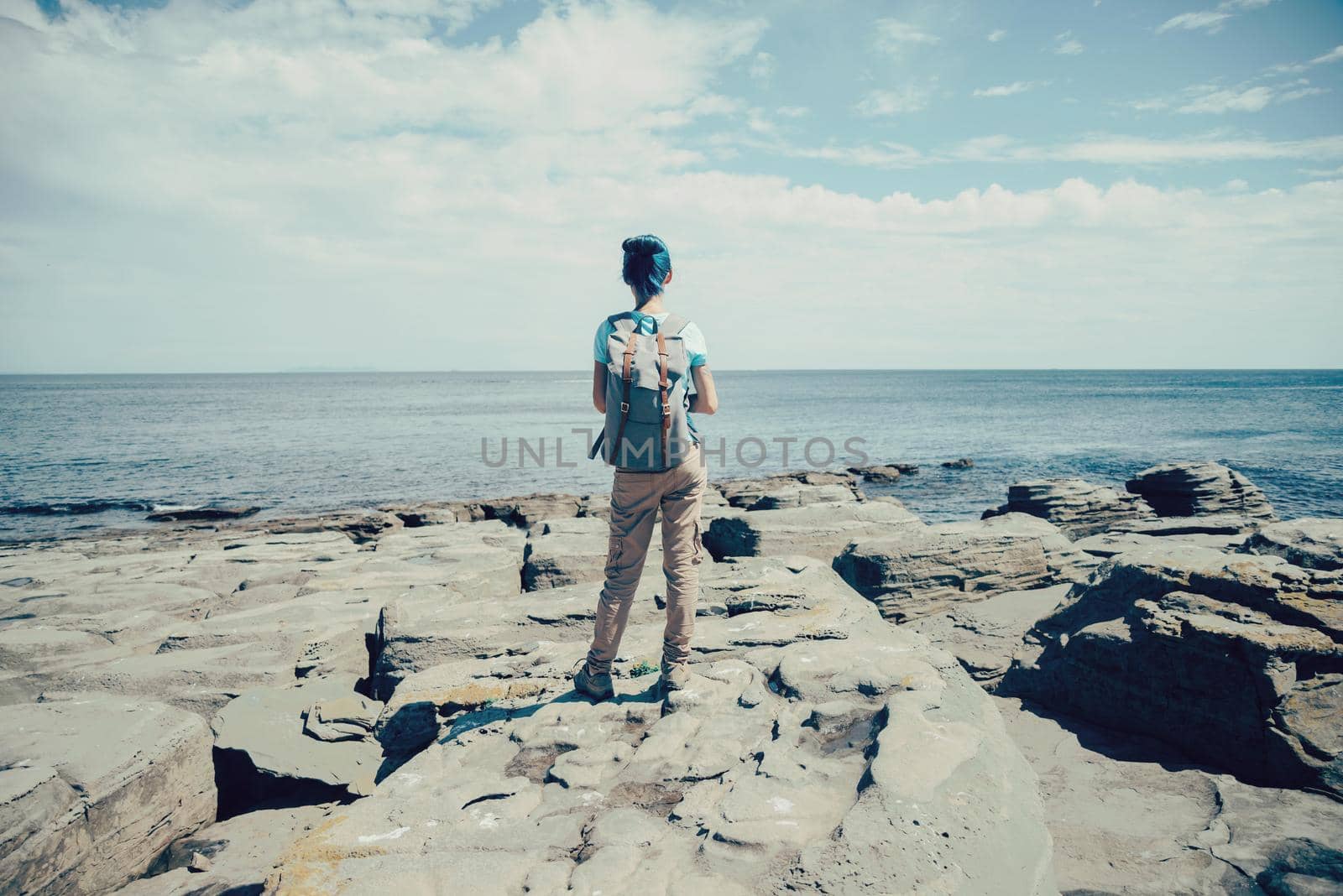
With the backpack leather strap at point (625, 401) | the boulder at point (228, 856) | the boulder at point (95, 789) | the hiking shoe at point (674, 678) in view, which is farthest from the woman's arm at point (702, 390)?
the boulder at point (95, 789)

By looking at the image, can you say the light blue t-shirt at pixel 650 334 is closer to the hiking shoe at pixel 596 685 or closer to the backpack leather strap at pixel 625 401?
the backpack leather strap at pixel 625 401

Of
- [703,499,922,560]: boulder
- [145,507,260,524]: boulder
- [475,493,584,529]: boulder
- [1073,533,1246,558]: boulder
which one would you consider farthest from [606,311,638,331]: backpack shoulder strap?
[145,507,260,524]: boulder

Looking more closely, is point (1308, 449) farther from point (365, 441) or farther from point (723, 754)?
point (365, 441)

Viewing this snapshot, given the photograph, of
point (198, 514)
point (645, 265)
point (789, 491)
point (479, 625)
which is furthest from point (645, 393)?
point (198, 514)

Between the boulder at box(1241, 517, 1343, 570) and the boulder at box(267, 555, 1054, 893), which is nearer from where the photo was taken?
the boulder at box(267, 555, 1054, 893)

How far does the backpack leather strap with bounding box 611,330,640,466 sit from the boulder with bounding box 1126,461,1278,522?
588 inches

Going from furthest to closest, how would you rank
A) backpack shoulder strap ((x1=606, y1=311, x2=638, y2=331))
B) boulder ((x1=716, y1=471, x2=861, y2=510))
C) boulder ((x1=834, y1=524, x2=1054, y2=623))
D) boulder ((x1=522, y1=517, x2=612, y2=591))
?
1. boulder ((x1=716, y1=471, x2=861, y2=510))
2. boulder ((x1=834, y1=524, x2=1054, y2=623))
3. boulder ((x1=522, y1=517, x2=612, y2=591))
4. backpack shoulder strap ((x1=606, y1=311, x2=638, y2=331))

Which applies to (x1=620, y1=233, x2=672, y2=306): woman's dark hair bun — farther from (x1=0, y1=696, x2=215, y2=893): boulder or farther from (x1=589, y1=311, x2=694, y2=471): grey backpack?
(x1=0, y1=696, x2=215, y2=893): boulder

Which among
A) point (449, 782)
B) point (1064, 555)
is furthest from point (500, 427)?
→ point (449, 782)

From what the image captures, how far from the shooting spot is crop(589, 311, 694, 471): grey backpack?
132 inches

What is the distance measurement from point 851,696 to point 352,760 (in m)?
3.16

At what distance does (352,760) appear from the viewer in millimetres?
4367

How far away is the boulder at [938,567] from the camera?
23.4 ft

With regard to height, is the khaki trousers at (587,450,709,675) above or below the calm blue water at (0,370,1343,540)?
above
